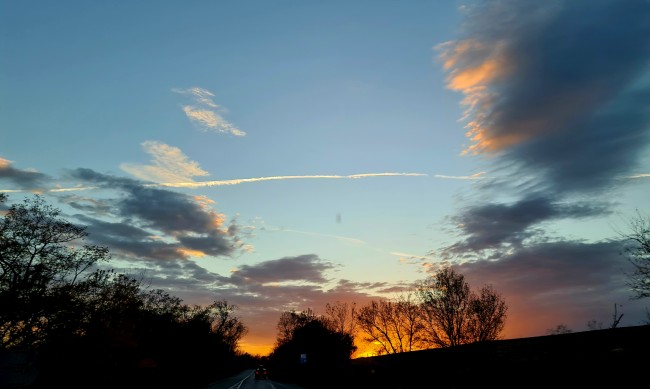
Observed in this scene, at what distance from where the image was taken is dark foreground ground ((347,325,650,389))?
4.50 m

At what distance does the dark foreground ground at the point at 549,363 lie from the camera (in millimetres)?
4496

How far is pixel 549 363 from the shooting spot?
5535 mm

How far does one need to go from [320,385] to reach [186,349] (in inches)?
2007

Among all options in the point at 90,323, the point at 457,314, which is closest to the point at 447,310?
the point at 457,314

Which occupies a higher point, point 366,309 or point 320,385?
point 366,309

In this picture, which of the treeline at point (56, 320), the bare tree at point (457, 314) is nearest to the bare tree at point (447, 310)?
the bare tree at point (457, 314)

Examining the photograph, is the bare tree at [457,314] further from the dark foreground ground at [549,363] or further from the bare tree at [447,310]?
the dark foreground ground at [549,363]

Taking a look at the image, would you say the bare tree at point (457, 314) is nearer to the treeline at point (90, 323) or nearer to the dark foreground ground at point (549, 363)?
the treeline at point (90, 323)

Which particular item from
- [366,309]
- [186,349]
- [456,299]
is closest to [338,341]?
[366,309]

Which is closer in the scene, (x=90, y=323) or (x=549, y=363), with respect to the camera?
(x=549, y=363)

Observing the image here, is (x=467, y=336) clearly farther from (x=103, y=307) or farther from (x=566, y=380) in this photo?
(x=566, y=380)

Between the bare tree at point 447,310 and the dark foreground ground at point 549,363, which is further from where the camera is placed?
the bare tree at point 447,310

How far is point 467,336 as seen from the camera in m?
60.6

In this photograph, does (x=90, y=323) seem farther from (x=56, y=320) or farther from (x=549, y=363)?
(x=549, y=363)
